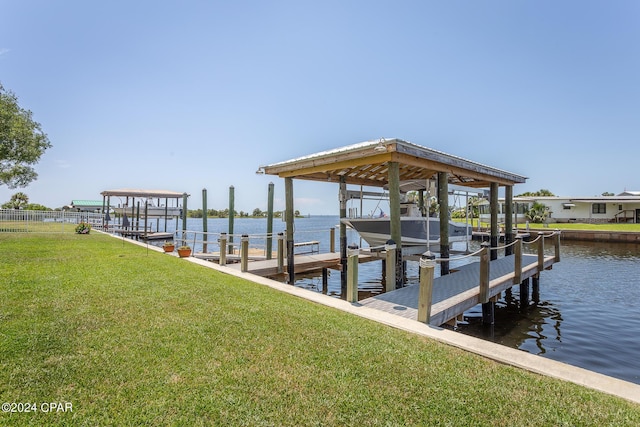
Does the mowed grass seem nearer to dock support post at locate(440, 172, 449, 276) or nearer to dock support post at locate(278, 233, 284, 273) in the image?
dock support post at locate(440, 172, 449, 276)

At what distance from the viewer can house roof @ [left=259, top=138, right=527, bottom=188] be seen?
23.5 feet

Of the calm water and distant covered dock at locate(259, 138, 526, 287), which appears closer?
the calm water

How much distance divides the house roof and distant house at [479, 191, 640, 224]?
27.5m

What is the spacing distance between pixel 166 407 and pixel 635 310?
38.2 ft

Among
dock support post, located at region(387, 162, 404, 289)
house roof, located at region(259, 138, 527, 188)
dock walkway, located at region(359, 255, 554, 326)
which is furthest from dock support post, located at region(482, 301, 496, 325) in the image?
house roof, located at region(259, 138, 527, 188)

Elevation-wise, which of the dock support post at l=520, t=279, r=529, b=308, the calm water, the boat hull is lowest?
the calm water

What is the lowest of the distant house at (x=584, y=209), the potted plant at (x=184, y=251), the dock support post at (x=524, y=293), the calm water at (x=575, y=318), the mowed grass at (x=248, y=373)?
the calm water at (x=575, y=318)

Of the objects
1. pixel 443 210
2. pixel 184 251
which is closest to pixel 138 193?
pixel 184 251

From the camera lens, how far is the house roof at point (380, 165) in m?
7.15

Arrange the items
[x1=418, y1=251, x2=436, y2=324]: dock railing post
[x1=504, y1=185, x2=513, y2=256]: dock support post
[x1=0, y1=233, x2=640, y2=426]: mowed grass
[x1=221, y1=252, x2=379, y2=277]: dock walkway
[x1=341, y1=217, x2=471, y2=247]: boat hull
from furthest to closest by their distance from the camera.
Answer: [x1=504, y1=185, x2=513, y2=256]: dock support post < [x1=221, y1=252, x2=379, y2=277]: dock walkway < [x1=341, y1=217, x2=471, y2=247]: boat hull < [x1=418, y1=251, x2=436, y2=324]: dock railing post < [x1=0, y1=233, x2=640, y2=426]: mowed grass

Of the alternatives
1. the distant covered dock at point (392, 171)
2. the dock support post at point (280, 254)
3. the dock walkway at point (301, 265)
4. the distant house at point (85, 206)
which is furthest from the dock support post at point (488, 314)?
the distant house at point (85, 206)

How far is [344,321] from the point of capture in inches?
194

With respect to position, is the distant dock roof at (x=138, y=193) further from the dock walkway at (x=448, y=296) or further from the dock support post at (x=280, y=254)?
the dock walkway at (x=448, y=296)

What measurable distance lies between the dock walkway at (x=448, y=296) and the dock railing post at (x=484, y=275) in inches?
5.1
